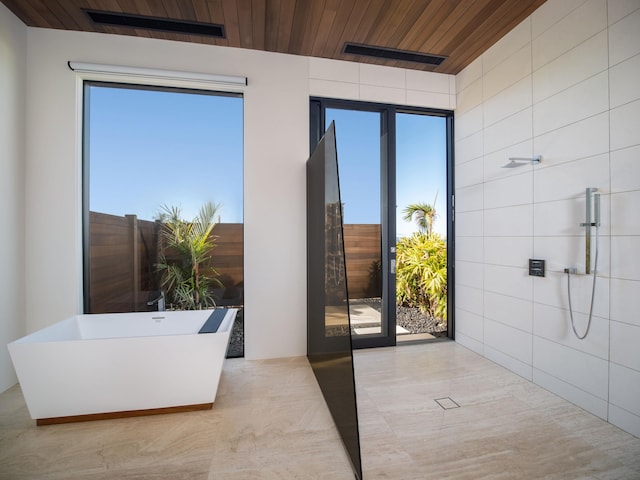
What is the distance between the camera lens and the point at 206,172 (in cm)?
290

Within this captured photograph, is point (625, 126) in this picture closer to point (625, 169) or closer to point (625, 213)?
point (625, 169)

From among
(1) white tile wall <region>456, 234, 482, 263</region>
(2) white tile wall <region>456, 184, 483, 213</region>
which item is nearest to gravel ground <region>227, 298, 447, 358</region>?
(1) white tile wall <region>456, 234, 482, 263</region>

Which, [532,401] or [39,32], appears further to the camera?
[39,32]

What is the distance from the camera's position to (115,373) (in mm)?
1857

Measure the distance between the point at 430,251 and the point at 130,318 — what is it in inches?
118

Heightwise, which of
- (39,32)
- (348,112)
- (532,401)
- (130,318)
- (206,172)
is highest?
(39,32)

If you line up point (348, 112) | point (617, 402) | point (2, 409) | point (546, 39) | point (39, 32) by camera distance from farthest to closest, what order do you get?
point (348, 112)
point (39, 32)
point (546, 39)
point (2, 409)
point (617, 402)

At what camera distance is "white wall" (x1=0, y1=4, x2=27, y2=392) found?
225cm

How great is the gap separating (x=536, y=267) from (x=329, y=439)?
2.00 m

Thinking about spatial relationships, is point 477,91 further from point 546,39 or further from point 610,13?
point 610,13

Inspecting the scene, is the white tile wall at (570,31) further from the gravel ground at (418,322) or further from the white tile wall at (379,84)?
the gravel ground at (418,322)

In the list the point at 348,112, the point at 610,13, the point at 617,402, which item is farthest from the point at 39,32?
the point at 617,402

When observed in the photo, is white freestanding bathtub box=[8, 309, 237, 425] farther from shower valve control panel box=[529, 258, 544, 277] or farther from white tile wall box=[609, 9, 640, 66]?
white tile wall box=[609, 9, 640, 66]

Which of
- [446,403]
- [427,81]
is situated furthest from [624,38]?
[446,403]
